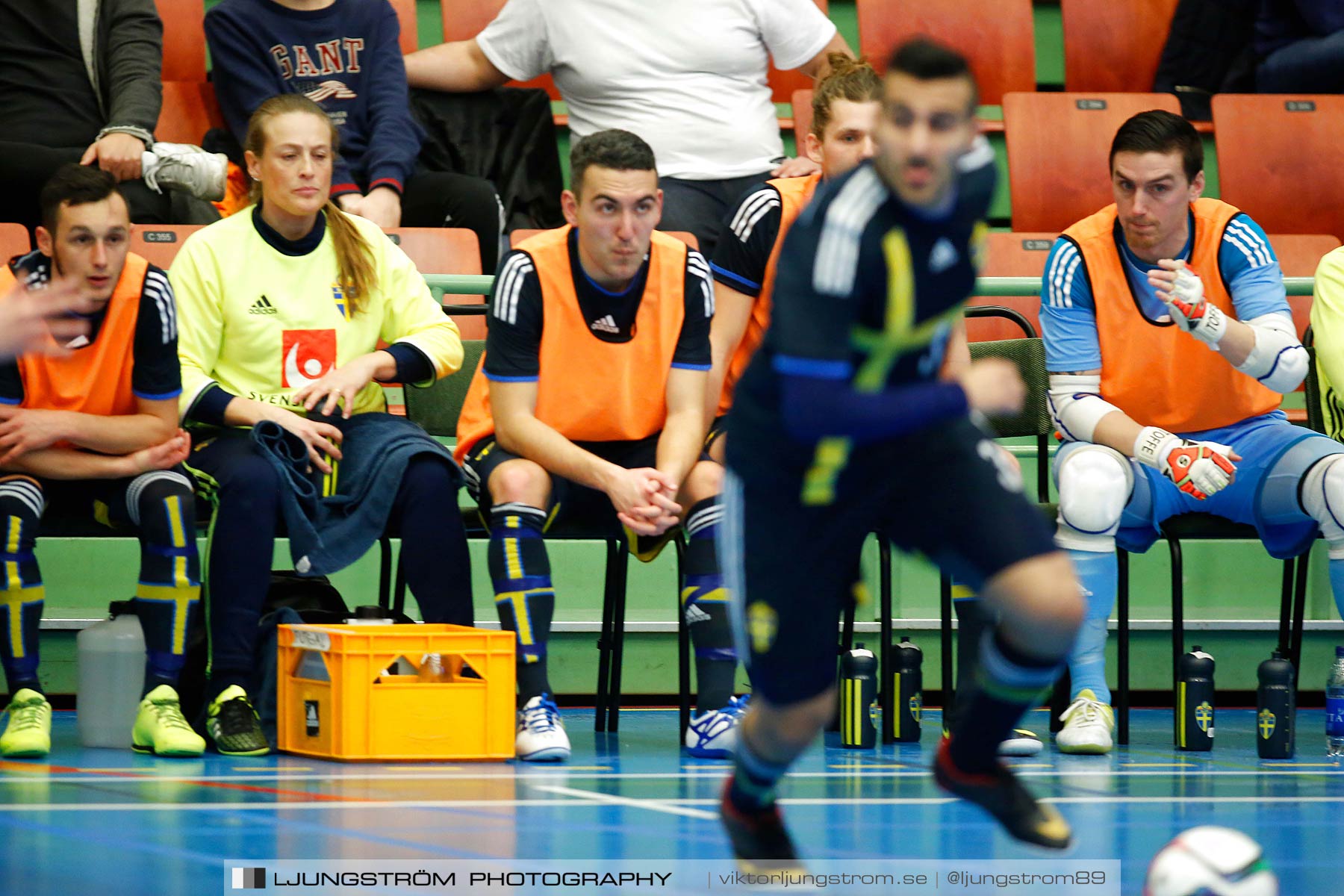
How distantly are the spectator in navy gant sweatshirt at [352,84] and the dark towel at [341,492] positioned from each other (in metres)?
1.57

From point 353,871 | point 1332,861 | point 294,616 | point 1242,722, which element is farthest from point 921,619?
point 353,871

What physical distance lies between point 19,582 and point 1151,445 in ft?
9.88

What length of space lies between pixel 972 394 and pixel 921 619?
3068 millimetres

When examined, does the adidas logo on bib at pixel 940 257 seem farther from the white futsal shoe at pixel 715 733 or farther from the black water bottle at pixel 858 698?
the black water bottle at pixel 858 698

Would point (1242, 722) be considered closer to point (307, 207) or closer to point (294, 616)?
point (294, 616)

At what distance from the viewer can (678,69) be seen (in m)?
6.11

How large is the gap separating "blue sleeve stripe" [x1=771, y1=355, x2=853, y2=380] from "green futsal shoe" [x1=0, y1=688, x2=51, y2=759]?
97.0 inches

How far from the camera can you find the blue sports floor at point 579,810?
279 cm

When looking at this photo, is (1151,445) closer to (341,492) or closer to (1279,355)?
(1279,355)

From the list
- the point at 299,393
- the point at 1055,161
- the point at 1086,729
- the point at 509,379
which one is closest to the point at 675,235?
the point at 509,379

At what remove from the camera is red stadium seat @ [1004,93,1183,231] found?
664cm

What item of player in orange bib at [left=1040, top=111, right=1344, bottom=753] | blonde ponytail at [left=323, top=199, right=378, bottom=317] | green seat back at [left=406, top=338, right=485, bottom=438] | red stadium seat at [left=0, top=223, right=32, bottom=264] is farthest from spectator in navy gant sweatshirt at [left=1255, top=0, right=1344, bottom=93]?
red stadium seat at [left=0, top=223, right=32, bottom=264]

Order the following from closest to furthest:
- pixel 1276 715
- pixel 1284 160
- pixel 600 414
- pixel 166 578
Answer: pixel 166 578 → pixel 1276 715 → pixel 600 414 → pixel 1284 160

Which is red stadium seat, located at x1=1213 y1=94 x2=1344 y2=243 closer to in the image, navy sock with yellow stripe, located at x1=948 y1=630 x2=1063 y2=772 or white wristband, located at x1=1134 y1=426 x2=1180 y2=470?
white wristband, located at x1=1134 y1=426 x2=1180 y2=470
